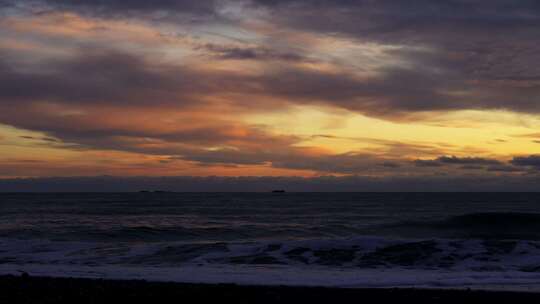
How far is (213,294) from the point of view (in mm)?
10742

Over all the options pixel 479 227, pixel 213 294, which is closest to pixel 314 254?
pixel 213 294

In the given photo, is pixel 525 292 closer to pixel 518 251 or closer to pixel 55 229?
pixel 518 251

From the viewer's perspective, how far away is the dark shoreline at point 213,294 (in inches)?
406

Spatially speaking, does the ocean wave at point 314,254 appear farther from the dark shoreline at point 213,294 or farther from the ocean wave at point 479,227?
the ocean wave at point 479,227

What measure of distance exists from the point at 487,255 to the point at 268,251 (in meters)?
8.63

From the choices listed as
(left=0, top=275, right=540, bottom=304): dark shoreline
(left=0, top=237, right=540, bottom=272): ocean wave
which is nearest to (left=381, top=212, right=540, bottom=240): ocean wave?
(left=0, top=237, right=540, bottom=272): ocean wave

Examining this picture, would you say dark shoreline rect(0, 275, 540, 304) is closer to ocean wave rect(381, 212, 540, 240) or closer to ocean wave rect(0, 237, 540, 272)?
ocean wave rect(0, 237, 540, 272)

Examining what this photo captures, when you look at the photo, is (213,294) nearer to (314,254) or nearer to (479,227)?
(314,254)

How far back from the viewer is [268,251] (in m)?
21.7

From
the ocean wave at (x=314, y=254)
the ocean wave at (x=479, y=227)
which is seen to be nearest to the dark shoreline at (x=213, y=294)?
the ocean wave at (x=314, y=254)

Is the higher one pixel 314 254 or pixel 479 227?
pixel 314 254

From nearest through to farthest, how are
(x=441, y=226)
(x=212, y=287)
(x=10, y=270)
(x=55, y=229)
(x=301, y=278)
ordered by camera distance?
(x=212, y=287), (x=301, y=278), (x=10, y=270), (x=55, y=229), (x=441, y=226)

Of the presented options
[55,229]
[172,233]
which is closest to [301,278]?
[172,233]

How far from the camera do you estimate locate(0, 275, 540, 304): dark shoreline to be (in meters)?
10.3
